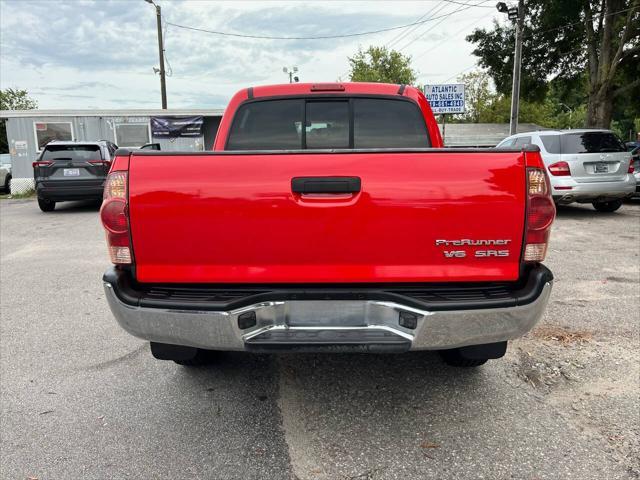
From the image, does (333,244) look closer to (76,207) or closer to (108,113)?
(76,207)

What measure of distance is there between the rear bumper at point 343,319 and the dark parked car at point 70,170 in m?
10.5

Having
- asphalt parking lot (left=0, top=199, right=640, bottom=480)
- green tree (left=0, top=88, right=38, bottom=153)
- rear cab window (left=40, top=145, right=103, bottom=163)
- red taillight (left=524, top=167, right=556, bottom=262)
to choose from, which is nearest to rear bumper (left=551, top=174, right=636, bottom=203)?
asphalt parking lot (left=0, top=199, right=640, bottom=480)

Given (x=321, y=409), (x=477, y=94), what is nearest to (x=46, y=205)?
(x=321, y=409)

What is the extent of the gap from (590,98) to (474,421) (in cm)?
2075

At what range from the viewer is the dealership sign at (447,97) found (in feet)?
88.5

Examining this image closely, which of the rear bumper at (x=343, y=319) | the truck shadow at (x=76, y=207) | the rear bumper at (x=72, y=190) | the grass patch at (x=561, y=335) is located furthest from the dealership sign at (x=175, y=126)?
the rear bumper at (x=343, y=319)

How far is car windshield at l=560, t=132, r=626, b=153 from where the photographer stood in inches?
367

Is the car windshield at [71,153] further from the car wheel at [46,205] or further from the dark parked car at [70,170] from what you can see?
the car wheel at [46,205]

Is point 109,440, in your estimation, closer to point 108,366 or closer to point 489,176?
point 108,366

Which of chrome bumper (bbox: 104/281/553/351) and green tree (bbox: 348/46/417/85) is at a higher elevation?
green tree (bbox: 348/46/417/85)

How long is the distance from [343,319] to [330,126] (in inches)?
73.4

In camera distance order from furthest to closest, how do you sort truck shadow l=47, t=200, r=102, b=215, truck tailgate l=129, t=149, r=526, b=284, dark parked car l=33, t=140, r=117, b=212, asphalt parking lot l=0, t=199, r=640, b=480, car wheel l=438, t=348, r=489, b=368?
truck shadow l=47, t=200, r=102, b=215 < dark parked car l=33, t=140, r=117, b=212 < car wheel l=438, t=348, r=489, b=368 < asphalt parking lot l=0, t=199, r=640, b=480 < truck tailgate l=129, t=149, r=526, b=284

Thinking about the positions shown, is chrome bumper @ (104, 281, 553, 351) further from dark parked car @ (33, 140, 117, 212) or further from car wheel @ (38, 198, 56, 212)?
car wheel @ (38, 198, 56, 212)

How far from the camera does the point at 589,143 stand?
937 centimetres
